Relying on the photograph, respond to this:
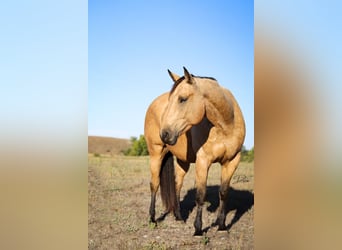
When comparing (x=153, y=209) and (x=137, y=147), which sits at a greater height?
(x=137, y=147)

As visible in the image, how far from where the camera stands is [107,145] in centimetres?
204

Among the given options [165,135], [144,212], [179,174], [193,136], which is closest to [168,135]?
[165,135]

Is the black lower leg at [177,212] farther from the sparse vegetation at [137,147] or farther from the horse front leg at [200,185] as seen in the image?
the sparse vegetation at [137,147]

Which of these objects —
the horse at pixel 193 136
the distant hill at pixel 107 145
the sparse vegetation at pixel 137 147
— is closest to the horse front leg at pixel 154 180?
the horse at pixel 193 136

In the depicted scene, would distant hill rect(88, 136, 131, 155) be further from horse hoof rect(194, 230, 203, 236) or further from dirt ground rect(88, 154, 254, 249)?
horse hoof rect(194, 230, 203, 236)

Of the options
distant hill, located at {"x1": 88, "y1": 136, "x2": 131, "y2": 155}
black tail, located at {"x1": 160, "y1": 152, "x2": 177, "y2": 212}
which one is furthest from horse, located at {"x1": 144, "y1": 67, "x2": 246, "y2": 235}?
distant hill, located at {"x1": 88, "y1": 136, "x2": 131, "y2": 155}

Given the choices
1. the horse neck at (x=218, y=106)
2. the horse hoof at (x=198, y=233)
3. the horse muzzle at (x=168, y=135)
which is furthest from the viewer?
the horse hoof at (x=198, y=233)

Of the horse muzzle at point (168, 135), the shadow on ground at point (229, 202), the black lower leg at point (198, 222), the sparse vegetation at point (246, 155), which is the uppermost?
the horse muzzle at point (168, 135)

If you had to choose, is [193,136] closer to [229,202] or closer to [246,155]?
[246,155]

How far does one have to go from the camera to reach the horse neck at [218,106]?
6.75ft

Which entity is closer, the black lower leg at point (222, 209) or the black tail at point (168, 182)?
the black lower leg at point (222, 209)

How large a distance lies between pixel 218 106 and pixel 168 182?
645 millimetres
